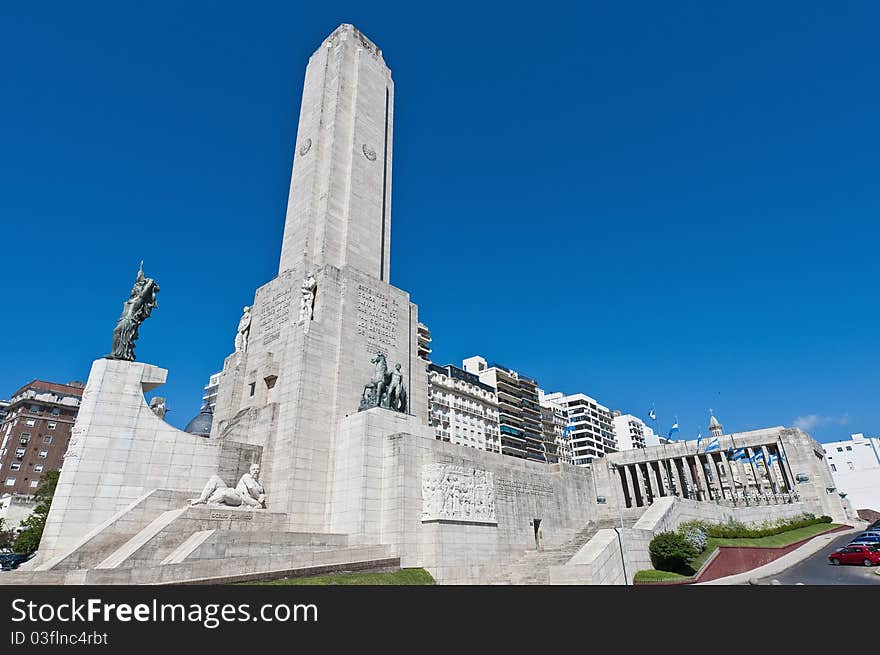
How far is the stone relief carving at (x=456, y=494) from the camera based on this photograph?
23.1m

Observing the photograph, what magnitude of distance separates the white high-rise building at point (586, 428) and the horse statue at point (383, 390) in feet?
226

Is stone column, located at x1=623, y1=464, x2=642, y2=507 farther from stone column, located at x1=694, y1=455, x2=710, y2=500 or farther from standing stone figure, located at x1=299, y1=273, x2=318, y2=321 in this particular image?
standing stone figure, located at x1=299, y1=273, x2=318, y2=321

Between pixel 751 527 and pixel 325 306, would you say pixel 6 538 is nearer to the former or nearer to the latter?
pixel 325 306

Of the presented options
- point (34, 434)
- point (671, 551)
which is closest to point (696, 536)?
point (671, 551)

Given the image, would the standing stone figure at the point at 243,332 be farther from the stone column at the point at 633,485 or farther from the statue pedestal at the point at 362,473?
the stone column at the point at 633,485

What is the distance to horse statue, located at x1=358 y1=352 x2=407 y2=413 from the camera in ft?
85.4

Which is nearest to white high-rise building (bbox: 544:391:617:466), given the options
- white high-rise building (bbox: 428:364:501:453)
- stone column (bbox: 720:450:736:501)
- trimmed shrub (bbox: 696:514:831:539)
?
white high-rise building (bbox: 428:364:501:453)

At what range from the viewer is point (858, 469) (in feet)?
217

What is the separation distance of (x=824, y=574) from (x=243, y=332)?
28.9 m

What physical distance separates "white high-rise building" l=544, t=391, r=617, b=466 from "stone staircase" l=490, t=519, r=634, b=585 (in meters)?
64.7
